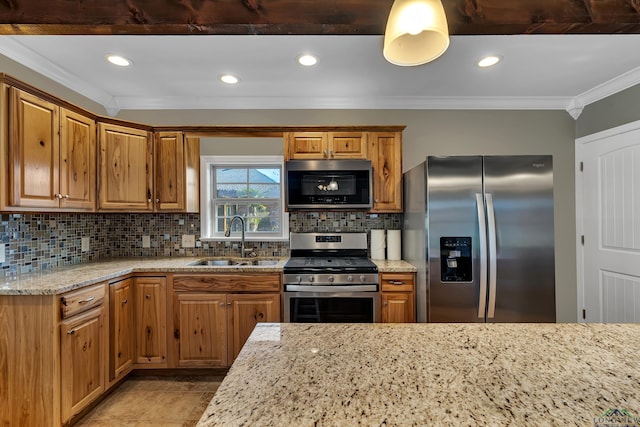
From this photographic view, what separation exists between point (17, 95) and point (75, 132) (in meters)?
0.46

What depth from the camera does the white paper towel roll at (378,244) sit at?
290 cm

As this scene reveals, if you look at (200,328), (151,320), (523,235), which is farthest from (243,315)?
(523,235)

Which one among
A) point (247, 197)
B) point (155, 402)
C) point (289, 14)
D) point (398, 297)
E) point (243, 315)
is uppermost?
point (289, 14)

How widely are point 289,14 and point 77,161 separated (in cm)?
202

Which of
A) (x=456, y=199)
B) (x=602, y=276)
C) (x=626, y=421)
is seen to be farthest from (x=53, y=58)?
(x=602, y=276)

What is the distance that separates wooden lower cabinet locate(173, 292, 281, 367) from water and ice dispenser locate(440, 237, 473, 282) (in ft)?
4.36

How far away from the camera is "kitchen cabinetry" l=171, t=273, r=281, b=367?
2.40 meters

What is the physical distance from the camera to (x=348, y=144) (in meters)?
2.76

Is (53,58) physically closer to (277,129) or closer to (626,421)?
(277,129)

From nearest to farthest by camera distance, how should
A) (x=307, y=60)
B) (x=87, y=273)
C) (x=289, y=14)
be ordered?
(x=289, y=14) < (x=87, y=273) < (x=307, y=60)

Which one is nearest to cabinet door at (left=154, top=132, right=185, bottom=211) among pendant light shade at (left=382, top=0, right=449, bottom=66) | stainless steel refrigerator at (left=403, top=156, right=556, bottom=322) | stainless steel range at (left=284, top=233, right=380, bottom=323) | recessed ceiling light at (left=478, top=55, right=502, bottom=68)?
stainless steel range at (left=284, top=233, right=380, bottom=323)

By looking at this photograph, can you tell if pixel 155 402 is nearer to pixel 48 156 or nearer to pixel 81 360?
pixel 81 360

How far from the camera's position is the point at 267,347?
958 mm

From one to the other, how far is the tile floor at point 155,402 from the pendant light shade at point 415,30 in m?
2.44
